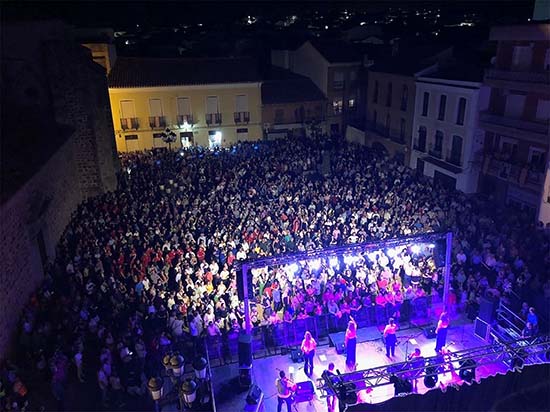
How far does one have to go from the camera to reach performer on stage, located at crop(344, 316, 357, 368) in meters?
10.7

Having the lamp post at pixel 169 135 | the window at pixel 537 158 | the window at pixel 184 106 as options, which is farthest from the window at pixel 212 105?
the window at pixel 537 158

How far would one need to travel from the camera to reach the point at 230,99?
31.4 m

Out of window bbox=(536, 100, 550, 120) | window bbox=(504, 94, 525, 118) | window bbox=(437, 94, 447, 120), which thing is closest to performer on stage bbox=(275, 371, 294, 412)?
window bbox=(536, 100, 550, 120)

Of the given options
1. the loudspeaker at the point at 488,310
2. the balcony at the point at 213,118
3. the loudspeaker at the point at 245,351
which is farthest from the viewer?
the balcony at the point at 213,118

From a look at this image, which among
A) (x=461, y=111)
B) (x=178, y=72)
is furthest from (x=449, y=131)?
(x=178, y=72)

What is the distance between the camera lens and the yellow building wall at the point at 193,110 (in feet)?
96.7

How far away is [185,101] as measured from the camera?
30.6 meters

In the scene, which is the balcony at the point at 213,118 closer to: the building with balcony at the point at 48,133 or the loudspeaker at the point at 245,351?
the building with balcony at the point at 48,133

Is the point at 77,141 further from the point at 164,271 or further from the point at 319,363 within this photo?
the point at 319,363

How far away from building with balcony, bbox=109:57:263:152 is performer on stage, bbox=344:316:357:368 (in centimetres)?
2317

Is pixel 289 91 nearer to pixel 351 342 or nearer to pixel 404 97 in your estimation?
pixel 404 97

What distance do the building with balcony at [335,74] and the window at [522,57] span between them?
47.8 feet

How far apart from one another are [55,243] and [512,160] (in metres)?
19.5

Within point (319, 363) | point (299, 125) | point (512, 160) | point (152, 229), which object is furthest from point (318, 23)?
point (319, 363)
